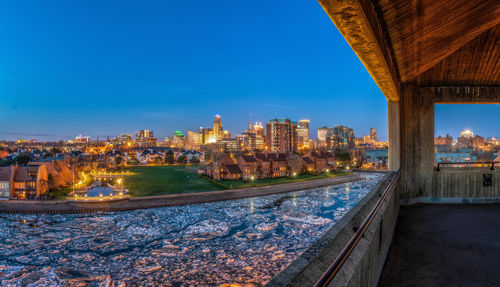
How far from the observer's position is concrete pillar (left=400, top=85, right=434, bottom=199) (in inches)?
316

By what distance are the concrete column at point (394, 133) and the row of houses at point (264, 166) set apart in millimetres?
23908

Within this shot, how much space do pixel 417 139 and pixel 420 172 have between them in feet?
3.48

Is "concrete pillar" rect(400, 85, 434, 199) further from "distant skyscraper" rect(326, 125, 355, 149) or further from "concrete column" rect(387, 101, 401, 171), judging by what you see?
"distant skyscraper" rect(326, 125, 355, 149)

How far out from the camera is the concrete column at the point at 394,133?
768cm

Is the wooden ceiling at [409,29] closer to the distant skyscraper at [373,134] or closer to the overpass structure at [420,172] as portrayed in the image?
the overpass structure at [420,172]

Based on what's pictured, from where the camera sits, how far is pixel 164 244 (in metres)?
13.6

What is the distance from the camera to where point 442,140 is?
38156mm

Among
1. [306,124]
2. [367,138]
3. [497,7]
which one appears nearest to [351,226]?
[497,7]

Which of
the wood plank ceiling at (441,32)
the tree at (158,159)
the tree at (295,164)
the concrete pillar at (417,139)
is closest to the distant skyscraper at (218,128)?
the tree at (158,159)

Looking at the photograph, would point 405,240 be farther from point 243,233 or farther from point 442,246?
point 243,233

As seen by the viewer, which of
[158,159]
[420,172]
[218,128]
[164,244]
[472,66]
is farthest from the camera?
[218,128]

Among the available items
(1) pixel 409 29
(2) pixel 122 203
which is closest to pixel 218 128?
(2) pixel 122 203

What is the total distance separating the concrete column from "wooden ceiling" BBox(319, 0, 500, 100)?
157cm

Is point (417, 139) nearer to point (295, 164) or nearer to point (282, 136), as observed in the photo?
point (295, 164)
